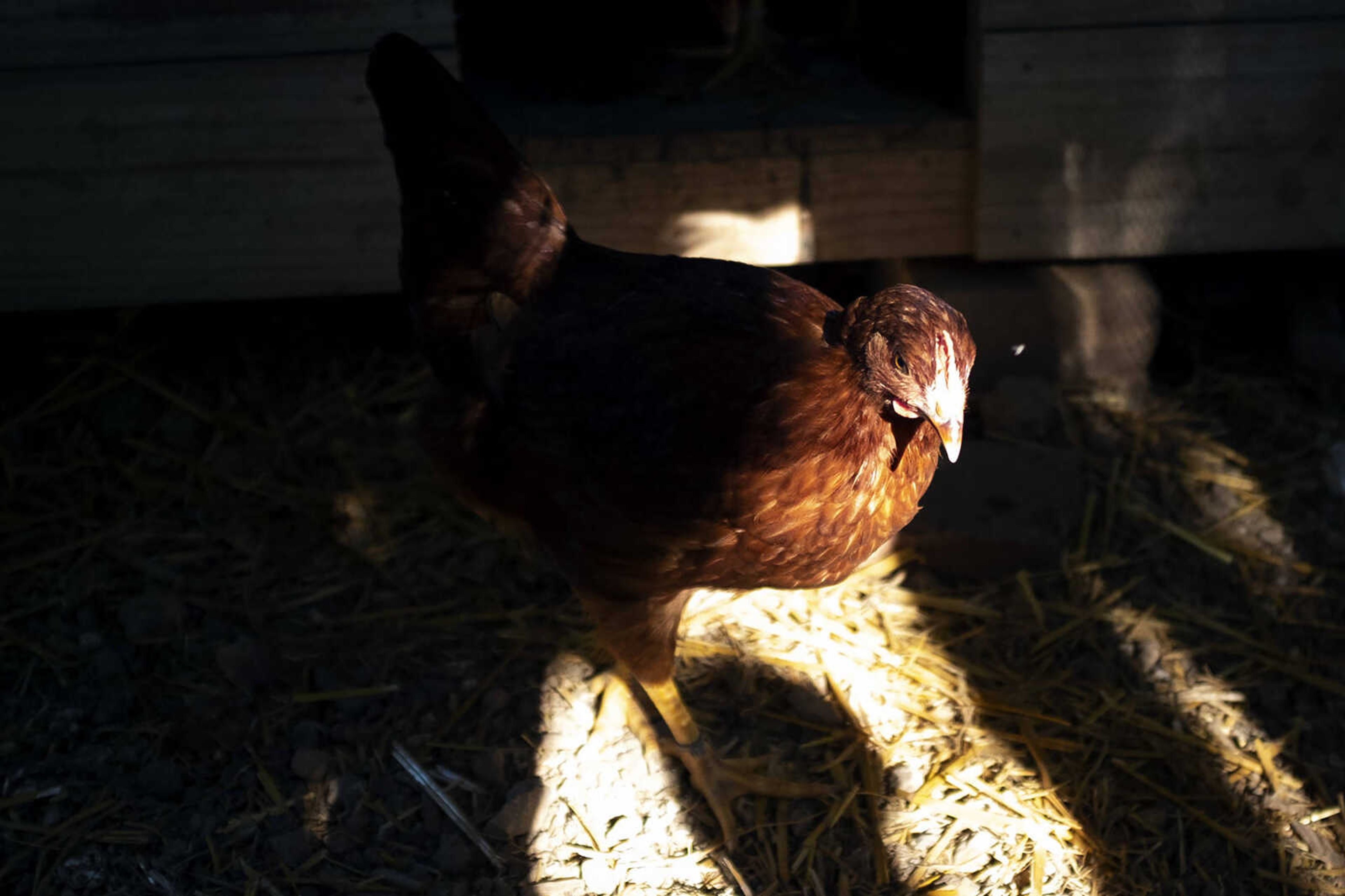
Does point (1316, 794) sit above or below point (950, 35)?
below

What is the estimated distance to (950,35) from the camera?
285cm

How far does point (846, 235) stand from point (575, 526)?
4.05 feet

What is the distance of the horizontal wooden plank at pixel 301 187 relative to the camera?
2510 mm

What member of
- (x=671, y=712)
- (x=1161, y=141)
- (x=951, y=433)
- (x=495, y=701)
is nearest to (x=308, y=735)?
(x=495, y=701)

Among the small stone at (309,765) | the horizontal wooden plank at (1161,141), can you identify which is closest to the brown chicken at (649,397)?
the small stone at (309,765)

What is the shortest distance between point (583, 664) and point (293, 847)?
2.28 feet

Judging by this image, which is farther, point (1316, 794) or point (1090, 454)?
point (1090, 454)

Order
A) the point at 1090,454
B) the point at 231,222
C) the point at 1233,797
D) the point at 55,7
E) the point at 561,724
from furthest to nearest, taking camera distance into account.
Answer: the point at 1090,454 → the point at 231,222 → the point at 55,7 → the point at 561,724 → the point at 1233,797

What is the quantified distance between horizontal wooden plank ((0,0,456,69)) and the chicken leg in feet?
4.51

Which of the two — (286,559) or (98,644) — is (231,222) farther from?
(98,644)

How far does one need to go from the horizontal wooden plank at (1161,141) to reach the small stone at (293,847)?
6.59ft

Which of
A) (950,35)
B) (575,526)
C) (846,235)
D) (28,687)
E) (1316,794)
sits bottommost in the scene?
(1316,794)

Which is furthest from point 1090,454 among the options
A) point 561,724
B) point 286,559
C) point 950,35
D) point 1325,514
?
point 286,559

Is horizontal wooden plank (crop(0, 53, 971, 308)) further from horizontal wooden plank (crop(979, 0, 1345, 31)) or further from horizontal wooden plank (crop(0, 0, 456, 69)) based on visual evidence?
horizontal wooden plank (crop(979, 0, 1345, 31))
